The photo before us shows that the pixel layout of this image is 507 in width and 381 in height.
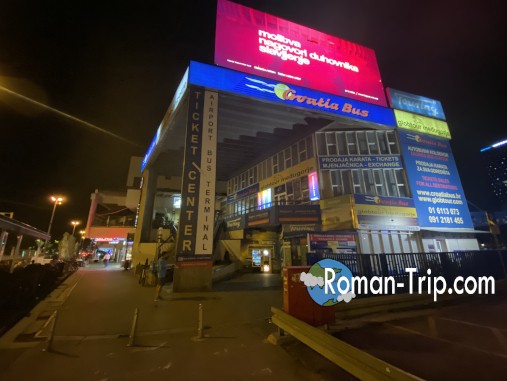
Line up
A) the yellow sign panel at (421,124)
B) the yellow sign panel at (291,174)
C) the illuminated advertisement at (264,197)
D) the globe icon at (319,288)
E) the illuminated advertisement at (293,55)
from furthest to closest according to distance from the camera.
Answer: the illuminated advertisement at (264,197) → the yellow sign panel at (421,124) → the yellow sign panel at (291,174) → the illuminated advertisement at (293,55) → the globe icon at (319,288)

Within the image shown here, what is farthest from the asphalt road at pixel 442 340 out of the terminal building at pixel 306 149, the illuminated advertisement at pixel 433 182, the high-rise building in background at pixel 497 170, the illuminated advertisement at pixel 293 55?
the high-rise building in background at pixel 497 170

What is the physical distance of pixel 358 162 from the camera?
2050 cm

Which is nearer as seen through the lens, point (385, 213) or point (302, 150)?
point (385, 213)

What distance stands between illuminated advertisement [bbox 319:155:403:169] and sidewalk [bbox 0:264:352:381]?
1454 centimetres

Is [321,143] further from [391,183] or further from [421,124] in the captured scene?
[421,124]

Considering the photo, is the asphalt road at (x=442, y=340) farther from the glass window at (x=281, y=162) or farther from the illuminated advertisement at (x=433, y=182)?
the glass window at (x=281, y=162)

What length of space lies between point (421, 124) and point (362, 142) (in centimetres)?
748

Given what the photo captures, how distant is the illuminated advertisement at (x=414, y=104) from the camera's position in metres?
24.8

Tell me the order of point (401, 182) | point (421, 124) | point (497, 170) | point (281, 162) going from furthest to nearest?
point (497, 170) < point (281, 162) < point (421, 124) < point (401, 182)

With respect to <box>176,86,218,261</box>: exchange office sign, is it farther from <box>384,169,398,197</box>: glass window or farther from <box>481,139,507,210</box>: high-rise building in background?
<box>481,139,507,210</box>: high-rise building in background

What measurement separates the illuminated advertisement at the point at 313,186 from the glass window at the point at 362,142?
507 cm

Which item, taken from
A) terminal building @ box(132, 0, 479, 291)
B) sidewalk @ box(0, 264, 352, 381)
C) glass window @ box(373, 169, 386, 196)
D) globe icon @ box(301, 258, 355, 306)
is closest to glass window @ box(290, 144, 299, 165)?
terminal building @ box(132, 0, 479, 291)

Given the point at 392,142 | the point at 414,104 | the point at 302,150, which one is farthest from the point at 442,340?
the point at 414,104

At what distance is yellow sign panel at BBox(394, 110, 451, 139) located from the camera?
23366 mm
